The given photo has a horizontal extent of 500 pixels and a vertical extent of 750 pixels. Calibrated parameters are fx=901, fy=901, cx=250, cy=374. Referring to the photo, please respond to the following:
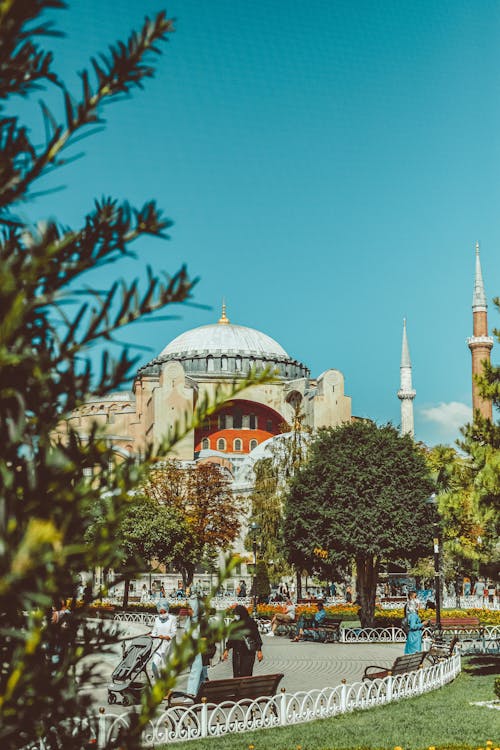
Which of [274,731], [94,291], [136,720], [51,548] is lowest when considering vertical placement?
[274,731]

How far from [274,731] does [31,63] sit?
8.23 metres

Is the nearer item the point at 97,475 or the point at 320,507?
the point at 97,475

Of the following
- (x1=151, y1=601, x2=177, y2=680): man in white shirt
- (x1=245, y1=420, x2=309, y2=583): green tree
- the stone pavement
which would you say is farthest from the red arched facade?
(x1=151, y1=601, x2=177, y2=680): man in white shirt

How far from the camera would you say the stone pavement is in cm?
1456

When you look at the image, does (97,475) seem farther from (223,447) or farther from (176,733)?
(223,447)

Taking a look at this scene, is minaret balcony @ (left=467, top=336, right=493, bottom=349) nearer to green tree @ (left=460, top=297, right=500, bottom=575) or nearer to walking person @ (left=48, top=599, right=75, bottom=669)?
green tree @ (left=460, top=297, right=500, bottom=575)

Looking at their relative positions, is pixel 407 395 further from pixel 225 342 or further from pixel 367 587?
pixel 367 587

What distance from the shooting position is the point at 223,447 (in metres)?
69.5

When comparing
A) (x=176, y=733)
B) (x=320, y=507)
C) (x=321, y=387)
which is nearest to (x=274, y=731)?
(x=176, y=733)

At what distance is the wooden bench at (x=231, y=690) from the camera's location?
934cm

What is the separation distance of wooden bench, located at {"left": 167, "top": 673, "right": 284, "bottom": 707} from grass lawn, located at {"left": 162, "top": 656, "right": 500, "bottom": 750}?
0.42 metres

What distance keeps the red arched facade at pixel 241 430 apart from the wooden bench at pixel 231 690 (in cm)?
5825

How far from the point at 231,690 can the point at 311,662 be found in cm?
875

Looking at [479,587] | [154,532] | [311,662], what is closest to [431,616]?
[311,662]
